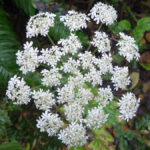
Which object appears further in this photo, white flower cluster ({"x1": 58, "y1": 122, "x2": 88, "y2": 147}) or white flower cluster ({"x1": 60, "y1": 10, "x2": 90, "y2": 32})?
white flower cluster ({"x1": 60, "y1": 10, "x2": 90, "y2": 32})

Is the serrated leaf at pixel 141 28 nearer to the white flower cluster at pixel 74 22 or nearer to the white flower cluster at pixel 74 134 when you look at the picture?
the white flower cluster at pixel 74 22

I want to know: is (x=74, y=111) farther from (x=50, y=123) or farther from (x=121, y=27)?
(x=121, y=27)

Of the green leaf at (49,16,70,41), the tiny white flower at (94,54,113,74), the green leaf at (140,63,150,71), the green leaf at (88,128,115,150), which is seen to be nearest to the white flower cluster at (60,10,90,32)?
the green leaf at (49,16,70,41)

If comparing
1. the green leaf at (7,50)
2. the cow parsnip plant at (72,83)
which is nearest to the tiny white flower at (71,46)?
the cow parsnip plant at (72,83)

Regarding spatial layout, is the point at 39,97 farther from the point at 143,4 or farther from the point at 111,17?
the point at 143,4

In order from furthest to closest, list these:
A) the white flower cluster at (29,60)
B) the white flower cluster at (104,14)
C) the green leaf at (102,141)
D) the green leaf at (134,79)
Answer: the green leaf at (134,79) < the green leaf at (102,141) < the white flower cluster at (104,14) < the white flower cluster at (29,60)

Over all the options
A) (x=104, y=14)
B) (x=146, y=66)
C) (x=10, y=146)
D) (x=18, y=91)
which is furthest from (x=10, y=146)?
(x=146, y=66)

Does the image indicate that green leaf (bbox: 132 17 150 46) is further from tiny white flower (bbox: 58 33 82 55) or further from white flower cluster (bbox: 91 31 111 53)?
tiny white flower (bbox: 58 33 82 55)

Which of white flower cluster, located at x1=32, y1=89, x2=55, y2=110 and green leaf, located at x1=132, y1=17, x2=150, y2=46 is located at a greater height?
green leaf, located at x1=132, y1=17, x2=150, y2=46
